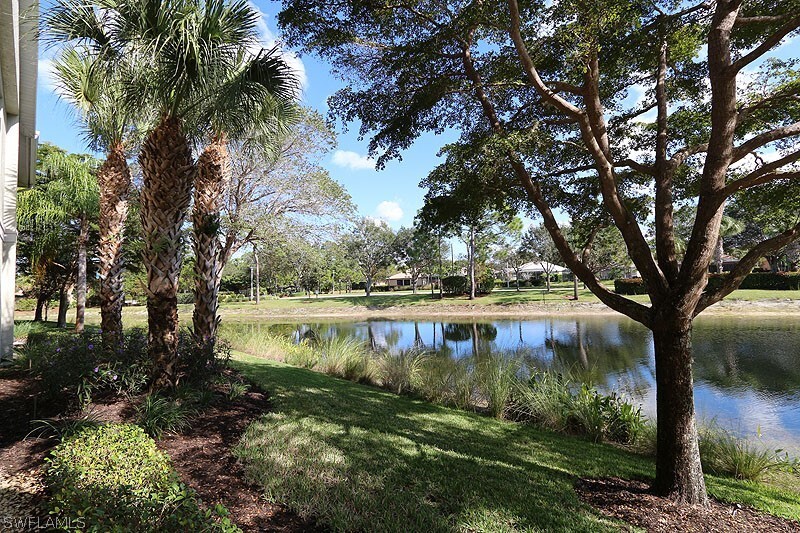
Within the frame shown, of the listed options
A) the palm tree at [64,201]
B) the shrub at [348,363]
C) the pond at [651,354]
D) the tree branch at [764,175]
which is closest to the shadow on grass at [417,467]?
the shrub at [348,363]

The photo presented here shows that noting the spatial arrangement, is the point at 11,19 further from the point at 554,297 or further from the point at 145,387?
the point at 554,297

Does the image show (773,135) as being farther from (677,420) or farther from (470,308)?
(470,308)

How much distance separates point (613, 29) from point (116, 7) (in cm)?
642

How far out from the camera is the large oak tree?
3883 millimetres

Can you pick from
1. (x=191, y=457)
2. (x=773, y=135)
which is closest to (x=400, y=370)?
(x=191, y=457)

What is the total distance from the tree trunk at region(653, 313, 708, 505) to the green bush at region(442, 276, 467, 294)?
35578 millimetres

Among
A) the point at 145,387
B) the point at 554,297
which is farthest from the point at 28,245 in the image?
the point at 554,297

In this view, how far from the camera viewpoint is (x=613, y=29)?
185 inches

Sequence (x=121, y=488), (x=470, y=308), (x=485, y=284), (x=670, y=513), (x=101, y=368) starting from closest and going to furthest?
(x=121, y=488) < (x=670, y=513) < (x=101, y=368) < (x=470, y=308) < (x=485, y=284)

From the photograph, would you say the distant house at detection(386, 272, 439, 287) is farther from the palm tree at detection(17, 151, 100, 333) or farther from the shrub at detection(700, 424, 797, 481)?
the shrub at detection(700, 424, 797, 481)

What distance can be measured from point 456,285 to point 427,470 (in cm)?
3607

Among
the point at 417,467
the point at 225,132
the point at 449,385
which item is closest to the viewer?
the point at 417,467

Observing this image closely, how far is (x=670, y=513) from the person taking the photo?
3.66 m

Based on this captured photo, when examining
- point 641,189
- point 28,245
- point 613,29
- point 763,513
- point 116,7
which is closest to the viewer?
point 763,513
